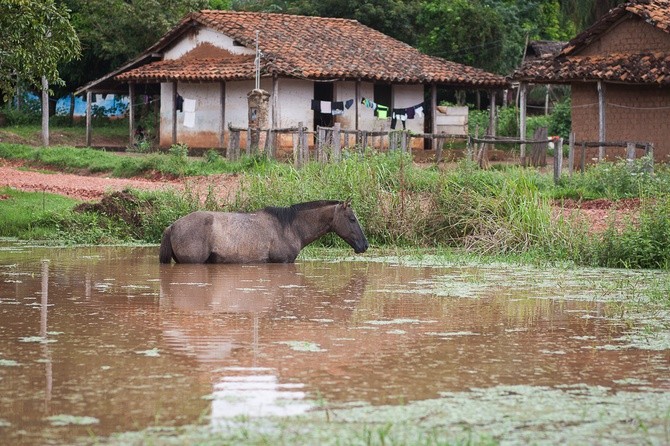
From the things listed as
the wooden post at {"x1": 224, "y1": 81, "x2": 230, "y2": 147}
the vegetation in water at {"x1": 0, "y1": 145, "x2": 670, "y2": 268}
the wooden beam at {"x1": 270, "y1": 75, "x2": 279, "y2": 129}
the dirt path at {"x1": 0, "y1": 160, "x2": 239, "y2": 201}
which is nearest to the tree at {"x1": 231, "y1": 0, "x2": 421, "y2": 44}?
the wooden post at {"x1": 224, "y1": 81, "x2": 230, "y2": 147}

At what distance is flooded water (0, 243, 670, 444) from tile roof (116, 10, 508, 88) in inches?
861

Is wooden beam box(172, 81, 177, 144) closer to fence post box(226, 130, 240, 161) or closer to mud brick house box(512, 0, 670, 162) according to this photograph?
fence post box(226, 130, 240, 161)

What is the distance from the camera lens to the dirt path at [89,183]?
72.5 ft

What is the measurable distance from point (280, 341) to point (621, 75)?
20.1 metres

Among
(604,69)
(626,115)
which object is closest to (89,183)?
(604,69)

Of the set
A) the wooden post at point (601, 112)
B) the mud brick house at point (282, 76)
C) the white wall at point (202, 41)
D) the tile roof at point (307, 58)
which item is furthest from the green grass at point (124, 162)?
the wooden post at point (601, 112)

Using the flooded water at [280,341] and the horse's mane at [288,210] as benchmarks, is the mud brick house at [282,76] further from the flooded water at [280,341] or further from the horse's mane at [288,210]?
the flooded water at [280,341]

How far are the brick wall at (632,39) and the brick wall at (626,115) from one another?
3.61 feet

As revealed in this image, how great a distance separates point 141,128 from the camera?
1735 inches

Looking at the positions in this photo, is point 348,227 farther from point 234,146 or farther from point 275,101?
point 275,101

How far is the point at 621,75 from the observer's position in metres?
27.5

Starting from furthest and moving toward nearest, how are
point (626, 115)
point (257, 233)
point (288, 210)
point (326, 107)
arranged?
point (326, 107)
point (626, 115)
point (288, 210)
point (257, 233)

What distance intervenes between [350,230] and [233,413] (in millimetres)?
9221

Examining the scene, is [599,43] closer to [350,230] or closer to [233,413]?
[350,230]
